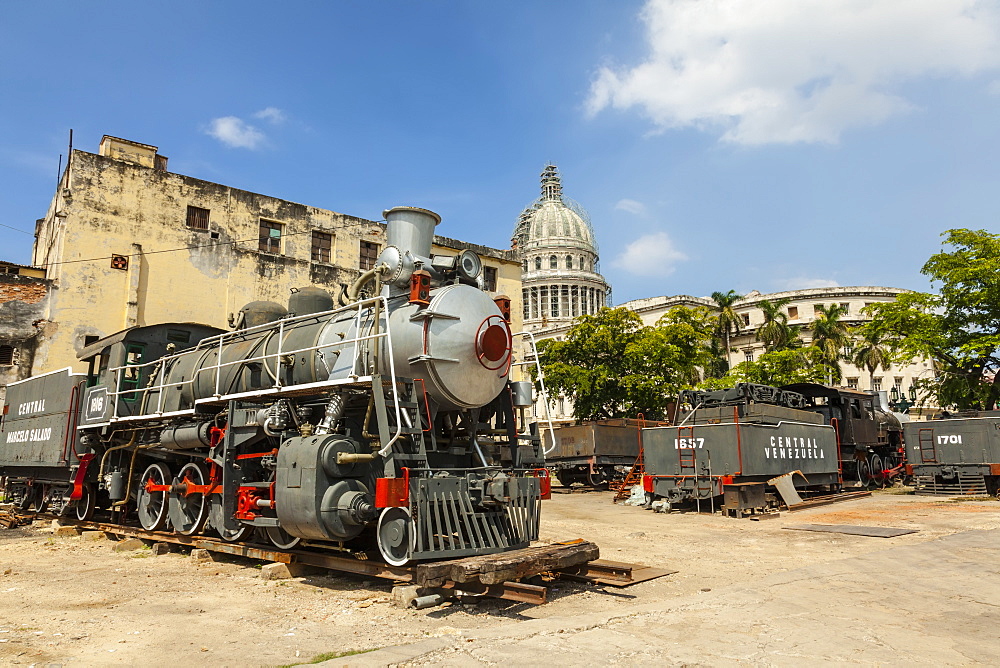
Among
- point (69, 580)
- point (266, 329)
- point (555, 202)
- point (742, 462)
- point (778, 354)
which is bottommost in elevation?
point (69, 580)

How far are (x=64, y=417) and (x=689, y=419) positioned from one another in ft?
45.2

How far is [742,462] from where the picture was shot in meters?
15.8

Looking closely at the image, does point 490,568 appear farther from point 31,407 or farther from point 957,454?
point 957,454

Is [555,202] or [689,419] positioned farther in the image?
[555,202]

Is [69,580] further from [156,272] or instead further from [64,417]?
[156,272]

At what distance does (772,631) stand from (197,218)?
26.6 m

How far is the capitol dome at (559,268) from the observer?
10619 centimetres

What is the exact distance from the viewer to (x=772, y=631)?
19.6 ft

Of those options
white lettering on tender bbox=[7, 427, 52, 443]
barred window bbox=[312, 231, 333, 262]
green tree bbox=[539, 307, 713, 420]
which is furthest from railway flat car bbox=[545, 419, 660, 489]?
white lettering on tender bbox=[7, 427, 52, 443]

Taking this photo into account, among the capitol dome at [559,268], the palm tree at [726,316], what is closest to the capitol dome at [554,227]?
the capitol dome at [559,268]

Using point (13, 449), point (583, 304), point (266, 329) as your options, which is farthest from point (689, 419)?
point (583, 304)

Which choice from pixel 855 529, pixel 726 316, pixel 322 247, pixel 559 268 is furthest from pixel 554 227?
pixel 855 529

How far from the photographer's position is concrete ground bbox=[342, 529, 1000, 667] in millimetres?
5199

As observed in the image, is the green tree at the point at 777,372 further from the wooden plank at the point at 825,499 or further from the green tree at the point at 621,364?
the wooden plank at the point at 825,499
